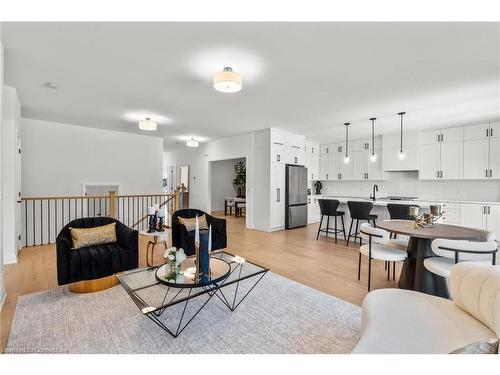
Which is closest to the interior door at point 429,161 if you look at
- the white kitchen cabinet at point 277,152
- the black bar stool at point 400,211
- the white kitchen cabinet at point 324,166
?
the white kitchen cabinet at point 324,166

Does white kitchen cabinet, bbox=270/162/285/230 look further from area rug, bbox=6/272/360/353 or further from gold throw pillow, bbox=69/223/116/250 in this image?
gold throw pillow, bbox=69/223/116/250

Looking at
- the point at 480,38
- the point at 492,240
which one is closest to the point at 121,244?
the point at 492,240

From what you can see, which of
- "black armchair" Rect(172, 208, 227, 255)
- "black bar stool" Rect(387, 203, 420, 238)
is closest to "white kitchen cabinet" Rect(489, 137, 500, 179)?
"black bar stool" Rect(387, 203, 420, 238)

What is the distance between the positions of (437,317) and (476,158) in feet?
18.0

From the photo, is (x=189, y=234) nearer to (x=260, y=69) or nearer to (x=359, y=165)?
(x=260, y=69)

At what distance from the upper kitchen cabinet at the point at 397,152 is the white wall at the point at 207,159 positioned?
3.50 metres

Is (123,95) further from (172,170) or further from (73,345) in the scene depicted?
(172,170)

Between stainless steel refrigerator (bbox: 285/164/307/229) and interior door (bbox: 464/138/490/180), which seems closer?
interior door (bbox: 464/138/490/180)

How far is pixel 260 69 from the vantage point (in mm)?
2830

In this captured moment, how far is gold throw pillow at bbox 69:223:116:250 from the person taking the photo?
280 centimetres

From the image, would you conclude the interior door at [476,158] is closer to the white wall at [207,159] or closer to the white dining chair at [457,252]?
the white dining chair at [457,252]

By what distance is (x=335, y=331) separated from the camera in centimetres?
198

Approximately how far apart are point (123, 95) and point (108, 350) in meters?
3.31

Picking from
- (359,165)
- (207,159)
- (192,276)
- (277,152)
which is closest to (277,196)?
(277,152)
